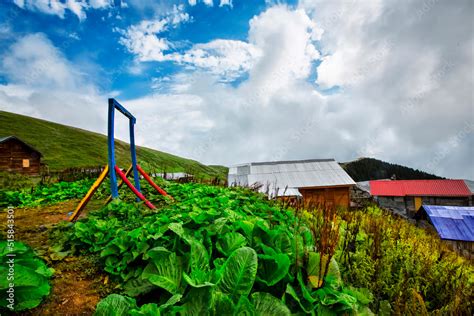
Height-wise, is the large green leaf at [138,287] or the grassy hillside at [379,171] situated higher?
the grassy hillside at [379,171]

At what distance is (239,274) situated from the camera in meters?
1.93

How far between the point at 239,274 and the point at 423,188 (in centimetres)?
3373

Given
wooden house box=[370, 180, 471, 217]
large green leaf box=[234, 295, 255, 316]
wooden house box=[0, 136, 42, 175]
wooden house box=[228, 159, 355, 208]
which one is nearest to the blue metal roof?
wooden house box=[228, 159, 355, 208]

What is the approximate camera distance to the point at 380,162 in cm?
5812

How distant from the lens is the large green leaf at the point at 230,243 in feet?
8.11

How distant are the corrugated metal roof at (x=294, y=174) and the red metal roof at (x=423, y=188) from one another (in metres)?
8.42

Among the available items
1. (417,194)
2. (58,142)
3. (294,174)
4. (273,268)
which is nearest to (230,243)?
(273,268)

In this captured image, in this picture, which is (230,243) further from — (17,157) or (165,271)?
(17,157)

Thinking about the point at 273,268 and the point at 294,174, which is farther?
the point at 294,174

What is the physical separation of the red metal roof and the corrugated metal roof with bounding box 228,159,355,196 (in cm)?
842

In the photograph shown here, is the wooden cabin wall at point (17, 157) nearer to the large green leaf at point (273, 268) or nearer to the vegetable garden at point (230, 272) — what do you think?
the vegetable garden at point (230, 272)

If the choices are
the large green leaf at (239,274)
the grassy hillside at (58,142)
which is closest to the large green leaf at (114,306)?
the large green leaf at (239,274)

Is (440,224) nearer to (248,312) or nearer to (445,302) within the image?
(445,302)

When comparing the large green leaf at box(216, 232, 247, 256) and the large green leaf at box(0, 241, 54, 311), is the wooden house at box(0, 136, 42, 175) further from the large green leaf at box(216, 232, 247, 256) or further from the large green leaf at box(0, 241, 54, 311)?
the large green leaf at box(216, 232, 247, 256)
